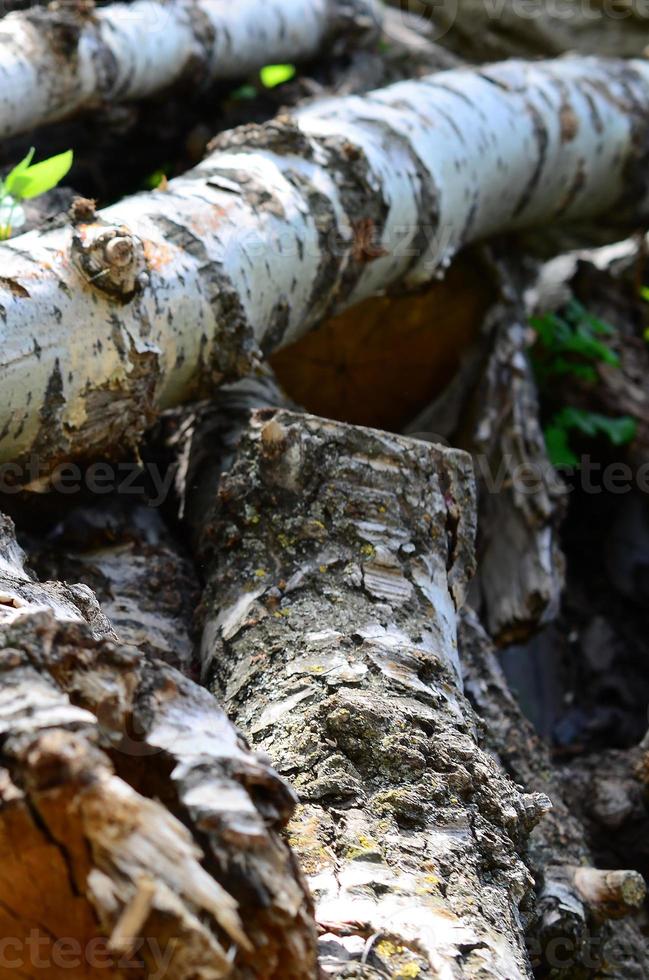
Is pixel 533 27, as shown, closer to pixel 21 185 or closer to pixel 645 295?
pixel 645 295

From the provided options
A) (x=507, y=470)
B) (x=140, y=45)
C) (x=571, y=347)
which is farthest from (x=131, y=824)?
(x=571, y=347)

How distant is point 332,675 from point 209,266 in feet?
3.24

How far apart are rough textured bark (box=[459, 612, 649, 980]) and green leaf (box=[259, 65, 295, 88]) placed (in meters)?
2.30

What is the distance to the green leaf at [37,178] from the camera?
6.91 feet

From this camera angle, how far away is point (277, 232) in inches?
95.7

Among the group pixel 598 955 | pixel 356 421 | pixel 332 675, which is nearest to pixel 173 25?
pixel 356 421

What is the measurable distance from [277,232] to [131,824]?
1.69m

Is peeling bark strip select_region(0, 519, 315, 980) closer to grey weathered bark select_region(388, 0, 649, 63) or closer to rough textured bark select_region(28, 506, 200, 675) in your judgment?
rough textured bark select_region(28, 506, 200, 675)

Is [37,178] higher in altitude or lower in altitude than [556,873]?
higher

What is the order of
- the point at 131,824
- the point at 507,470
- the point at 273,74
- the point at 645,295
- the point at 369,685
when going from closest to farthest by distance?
the point at 131,824, the point at 369,685, the point at 507,470, the point at 645,295, the point at 273,74

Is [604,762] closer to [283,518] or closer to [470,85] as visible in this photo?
[283,518]

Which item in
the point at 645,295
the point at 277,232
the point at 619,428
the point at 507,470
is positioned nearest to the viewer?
the point at 277,232

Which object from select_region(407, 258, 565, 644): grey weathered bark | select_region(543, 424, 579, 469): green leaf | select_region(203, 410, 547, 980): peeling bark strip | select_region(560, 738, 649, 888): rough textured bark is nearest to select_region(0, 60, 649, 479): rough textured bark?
select_region(203, 410, 547, 980): peeling bark strip

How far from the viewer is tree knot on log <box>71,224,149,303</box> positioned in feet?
6.48
